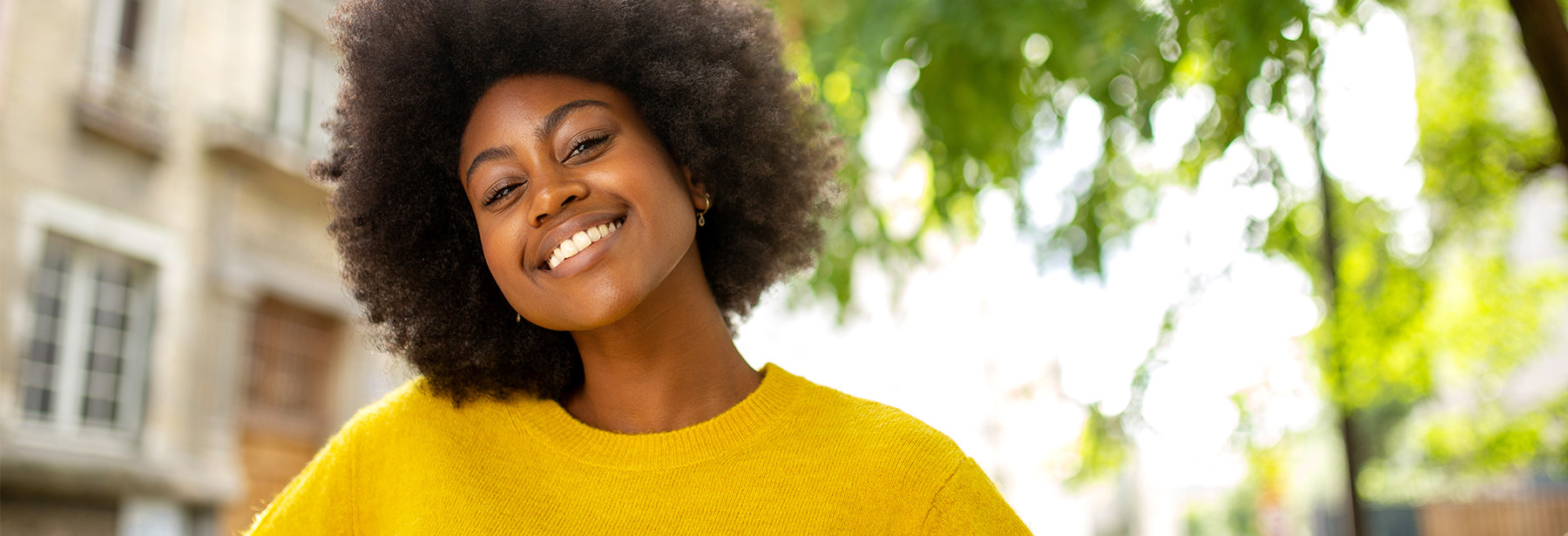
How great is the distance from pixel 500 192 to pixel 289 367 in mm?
8720

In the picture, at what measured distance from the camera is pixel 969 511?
1.52 metres

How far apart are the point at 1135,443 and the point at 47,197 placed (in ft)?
21.0

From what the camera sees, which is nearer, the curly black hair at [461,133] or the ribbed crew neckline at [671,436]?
the ribbed crew neckline at [671,436]

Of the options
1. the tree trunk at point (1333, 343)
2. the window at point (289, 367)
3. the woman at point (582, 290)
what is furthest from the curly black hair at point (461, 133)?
the window at point (289, 367)

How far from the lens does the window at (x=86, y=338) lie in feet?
23.9

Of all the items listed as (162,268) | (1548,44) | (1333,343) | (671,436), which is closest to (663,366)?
(671,436)

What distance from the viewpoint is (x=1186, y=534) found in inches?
958

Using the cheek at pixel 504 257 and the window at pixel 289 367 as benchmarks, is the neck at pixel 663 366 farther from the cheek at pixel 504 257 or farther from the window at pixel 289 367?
the window at pixel 289 367

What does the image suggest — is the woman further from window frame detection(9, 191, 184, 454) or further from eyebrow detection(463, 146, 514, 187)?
window frame detection(9, 191, 184, 454)

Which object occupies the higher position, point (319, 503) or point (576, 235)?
point (576, 235)

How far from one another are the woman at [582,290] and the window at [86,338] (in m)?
6.47

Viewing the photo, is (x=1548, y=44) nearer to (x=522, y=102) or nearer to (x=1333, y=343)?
(x=522, y=102)

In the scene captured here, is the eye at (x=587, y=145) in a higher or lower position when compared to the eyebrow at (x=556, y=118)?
lower

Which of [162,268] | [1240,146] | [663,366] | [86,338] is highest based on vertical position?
[162,268]
